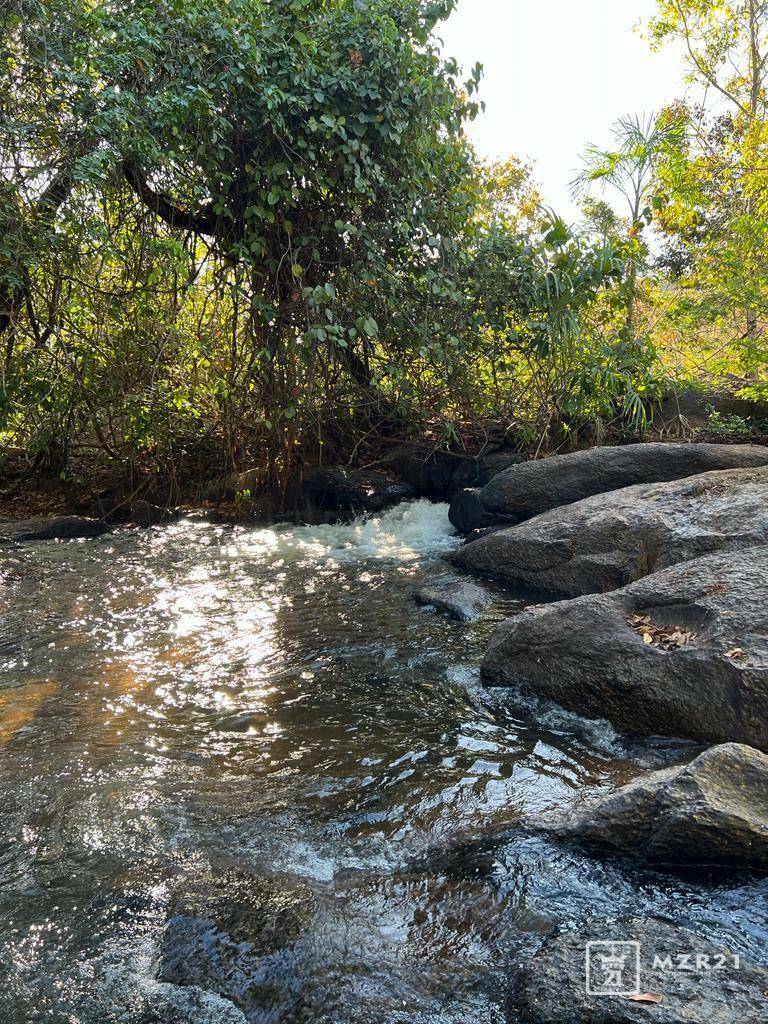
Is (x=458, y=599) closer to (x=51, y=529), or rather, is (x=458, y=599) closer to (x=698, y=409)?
(x=51, y=529)

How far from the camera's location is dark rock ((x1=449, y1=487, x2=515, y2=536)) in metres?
7.32

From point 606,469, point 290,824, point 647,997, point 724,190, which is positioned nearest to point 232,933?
point 290,824

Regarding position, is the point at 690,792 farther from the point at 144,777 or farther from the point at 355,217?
the point at 355,217

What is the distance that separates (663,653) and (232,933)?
2206mm

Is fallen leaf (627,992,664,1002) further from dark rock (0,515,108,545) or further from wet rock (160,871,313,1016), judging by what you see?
dark rock (0,515,108,545)

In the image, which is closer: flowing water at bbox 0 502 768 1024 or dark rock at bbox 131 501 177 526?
flowing water at bbox 0 502 768 1024

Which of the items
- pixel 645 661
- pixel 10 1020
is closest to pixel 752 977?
pixel 645 661

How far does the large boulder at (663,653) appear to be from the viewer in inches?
121

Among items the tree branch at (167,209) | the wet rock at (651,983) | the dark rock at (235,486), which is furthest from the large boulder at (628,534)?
the tree branch at (167,209)

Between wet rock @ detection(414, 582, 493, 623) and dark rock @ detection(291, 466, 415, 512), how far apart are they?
292 cm

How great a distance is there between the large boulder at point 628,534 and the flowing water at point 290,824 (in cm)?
102

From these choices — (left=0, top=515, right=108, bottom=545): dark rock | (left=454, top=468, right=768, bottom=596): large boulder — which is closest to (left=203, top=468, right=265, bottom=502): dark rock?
(left=0, top=515, right=108, bottom=545): dark rock

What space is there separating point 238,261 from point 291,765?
513cm

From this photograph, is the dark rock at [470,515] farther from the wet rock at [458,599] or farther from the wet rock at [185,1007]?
the wet rock at [185,1007]
